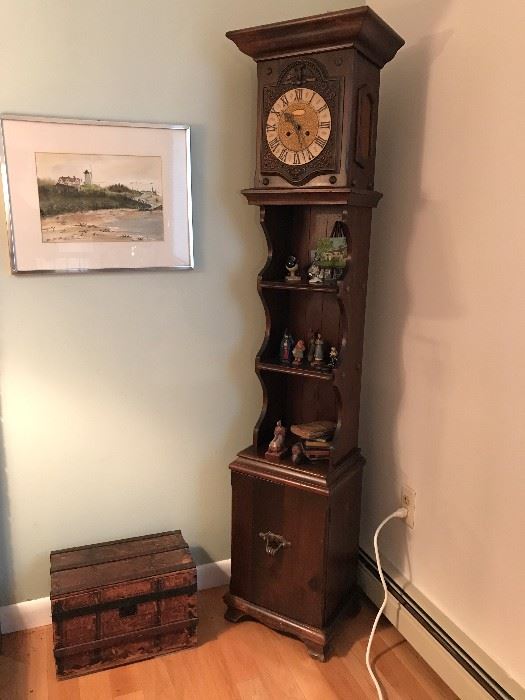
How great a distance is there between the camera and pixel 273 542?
6.15 ft

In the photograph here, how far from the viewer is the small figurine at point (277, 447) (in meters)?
1.89

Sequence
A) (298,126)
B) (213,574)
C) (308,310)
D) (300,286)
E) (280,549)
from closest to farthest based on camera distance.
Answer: (298,126), (300,286), (280,549), (308,310), (213,574)

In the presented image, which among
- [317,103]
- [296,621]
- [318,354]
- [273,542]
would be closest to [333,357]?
[318,354]

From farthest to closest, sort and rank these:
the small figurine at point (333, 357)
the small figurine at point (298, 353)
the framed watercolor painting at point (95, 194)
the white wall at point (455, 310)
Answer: the small figurine at point (298, 353) → the small figurine at point (333, 357) → the framed watercolor painting at point (95, 194) → the white wall at point (455, 310)

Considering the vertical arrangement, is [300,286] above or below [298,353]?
above

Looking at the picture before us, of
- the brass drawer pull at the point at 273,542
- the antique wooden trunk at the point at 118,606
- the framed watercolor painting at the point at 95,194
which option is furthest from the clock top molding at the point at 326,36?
the antique wooden trunk at the point at 118,606

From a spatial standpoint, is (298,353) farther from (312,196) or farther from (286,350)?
(312,196)

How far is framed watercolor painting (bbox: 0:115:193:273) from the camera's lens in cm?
168

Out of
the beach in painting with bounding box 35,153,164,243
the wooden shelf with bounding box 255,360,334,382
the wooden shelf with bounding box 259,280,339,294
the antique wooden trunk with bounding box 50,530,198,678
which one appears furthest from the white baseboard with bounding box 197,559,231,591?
→ the beach in painting with bounding box 35,153,164,243

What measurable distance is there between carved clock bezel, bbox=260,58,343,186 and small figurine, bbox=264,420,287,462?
0.81 m

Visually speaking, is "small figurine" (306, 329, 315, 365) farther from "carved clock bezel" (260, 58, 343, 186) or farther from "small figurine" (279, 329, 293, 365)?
"carved clock bezel" (260, 58, 343, 186)

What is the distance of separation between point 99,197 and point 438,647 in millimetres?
1707

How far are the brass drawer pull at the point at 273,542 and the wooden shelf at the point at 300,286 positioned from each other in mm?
800

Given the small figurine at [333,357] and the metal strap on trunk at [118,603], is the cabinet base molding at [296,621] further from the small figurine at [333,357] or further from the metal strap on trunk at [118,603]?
the small figurine at [333,357]
